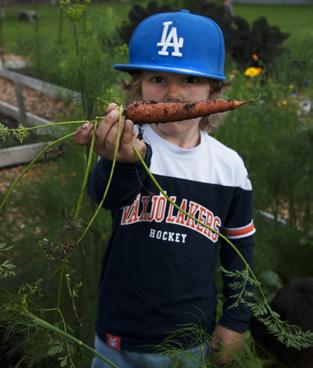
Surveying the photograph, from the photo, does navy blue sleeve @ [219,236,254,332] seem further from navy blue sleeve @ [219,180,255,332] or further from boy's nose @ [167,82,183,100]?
boy's nose @ [167,82,183,100]

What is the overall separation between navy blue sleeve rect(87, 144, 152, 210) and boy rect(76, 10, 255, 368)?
0.13 meters

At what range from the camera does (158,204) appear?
1.40 meters

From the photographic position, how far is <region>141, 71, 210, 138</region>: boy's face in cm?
140

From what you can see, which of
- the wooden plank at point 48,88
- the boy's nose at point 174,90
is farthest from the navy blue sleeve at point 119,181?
the wooden plank at point 48,88

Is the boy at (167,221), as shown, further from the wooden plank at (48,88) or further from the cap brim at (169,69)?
the wooden plank at (48,88)

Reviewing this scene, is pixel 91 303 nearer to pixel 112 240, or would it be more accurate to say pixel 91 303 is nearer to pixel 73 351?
pixel 112 240

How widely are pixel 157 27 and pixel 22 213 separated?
1.51 metres

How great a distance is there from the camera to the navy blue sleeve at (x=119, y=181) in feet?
3.67

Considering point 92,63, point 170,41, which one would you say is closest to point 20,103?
point 92,63

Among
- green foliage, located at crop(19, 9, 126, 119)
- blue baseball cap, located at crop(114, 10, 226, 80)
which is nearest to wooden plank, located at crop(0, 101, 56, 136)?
green foliage, located at crop(19, 9, 126, 119)

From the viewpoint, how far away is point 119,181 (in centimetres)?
115

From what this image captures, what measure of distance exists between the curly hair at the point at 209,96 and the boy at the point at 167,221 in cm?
4

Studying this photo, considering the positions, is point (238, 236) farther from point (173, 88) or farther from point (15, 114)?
point (15, 114)

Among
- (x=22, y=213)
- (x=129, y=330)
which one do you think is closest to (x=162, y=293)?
(x=129, y=330)
